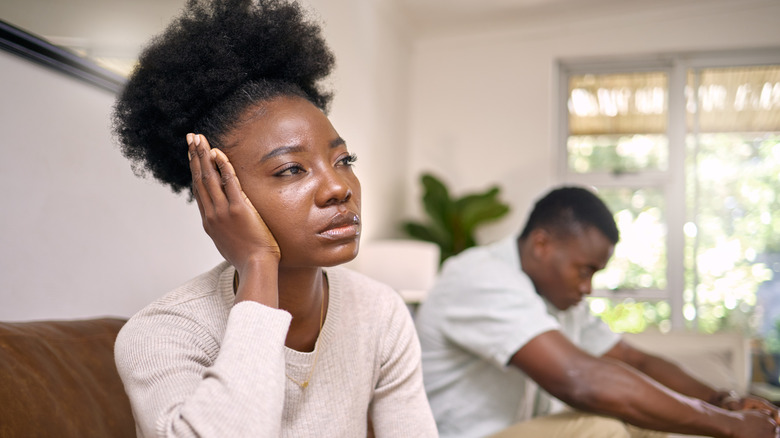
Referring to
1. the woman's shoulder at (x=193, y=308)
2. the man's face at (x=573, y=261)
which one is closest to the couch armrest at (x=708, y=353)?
the man's face at (x=573, y=261)

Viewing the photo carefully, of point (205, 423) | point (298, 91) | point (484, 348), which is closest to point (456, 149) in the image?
point (484, 348)

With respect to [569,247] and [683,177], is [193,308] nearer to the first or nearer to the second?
[569,247]

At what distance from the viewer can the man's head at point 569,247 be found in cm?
174

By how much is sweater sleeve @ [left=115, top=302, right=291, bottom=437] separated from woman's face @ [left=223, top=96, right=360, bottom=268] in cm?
12

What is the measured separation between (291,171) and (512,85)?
4140 millimetres

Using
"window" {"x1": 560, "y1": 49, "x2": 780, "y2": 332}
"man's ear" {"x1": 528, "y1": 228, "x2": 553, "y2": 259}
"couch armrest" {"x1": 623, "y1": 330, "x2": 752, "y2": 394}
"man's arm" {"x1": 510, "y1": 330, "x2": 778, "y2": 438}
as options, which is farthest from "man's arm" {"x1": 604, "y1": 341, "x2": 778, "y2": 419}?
"window" {"x1": 560, "y1": 49, "x2": 780, "y2": 332}

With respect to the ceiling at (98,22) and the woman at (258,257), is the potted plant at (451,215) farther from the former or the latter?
the woman at (258,257)

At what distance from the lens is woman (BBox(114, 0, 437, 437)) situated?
80cm

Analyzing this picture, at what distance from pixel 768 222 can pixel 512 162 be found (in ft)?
6.02

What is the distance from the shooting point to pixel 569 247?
1745mm

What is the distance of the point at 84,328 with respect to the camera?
1.17 metres

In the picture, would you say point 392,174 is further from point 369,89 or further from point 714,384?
point 714,384

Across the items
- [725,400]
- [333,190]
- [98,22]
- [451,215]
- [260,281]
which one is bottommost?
[725,400]

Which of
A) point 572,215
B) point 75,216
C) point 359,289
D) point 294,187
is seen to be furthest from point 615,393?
point 75,216
